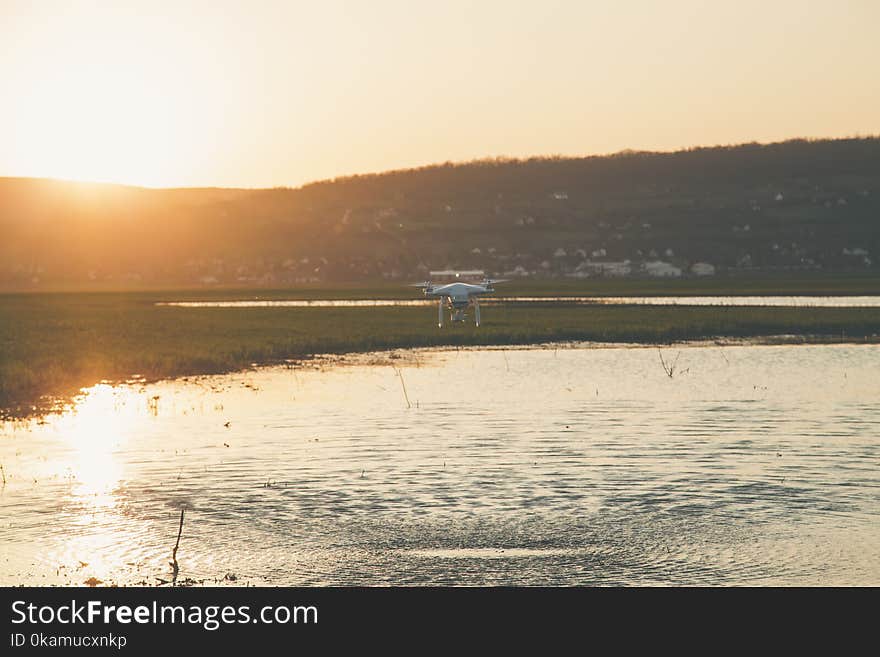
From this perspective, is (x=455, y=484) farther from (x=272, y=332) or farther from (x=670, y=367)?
(x=272, y=332)

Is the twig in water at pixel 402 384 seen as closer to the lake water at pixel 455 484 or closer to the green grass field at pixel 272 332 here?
the lake water at pixel 455 484

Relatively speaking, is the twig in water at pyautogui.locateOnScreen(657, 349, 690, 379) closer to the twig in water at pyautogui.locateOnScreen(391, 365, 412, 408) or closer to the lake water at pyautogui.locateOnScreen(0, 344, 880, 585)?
the lake water at pyautogui.locateOnScreen(0, 344, 880, 585)

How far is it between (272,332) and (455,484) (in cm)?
4886

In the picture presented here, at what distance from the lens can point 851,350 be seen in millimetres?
55938

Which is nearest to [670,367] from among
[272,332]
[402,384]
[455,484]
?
[402,384]

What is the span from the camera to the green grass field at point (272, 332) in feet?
159

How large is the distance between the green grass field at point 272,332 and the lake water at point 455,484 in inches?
266

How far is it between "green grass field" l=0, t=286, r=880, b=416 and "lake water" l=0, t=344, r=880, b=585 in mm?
6765

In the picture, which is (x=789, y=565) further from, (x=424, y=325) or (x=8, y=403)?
(x=424, y=325)

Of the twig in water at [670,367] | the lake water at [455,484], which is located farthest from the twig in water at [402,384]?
the twig in water at [670,367]

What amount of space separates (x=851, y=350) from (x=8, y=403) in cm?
3777

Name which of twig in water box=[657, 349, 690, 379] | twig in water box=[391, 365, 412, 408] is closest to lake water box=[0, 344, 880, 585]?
twig in water box=[391, 365, 412, 408]

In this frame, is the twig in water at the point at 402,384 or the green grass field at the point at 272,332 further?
the green grass field at the point at 272,332

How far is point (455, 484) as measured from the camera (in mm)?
22938
